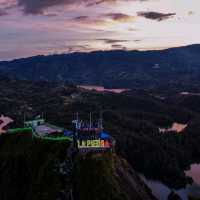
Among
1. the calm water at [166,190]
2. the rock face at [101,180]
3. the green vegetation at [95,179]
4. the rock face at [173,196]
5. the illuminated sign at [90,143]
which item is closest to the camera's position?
the green vegetation at [95,179]

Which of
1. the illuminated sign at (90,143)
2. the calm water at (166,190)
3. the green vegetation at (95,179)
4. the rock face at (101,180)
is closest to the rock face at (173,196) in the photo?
the calm water at (166,190)

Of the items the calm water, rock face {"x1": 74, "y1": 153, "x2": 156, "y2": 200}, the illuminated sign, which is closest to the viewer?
rock face {"x1": 74, "y1": 153, "x2": 156, "y2": 200}

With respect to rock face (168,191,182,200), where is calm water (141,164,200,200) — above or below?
below

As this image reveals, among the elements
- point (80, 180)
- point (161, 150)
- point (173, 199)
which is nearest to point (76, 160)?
point (80, 180)

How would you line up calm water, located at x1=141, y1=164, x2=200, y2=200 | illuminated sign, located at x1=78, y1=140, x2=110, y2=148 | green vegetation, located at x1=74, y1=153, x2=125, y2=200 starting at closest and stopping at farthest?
green vegetation, located at x1=74, y1=153, x2=125, y2=200
illuminated sign, located at x1=78, y1=140, x2=110, y2=148
calm water, located at x1=141, y1=164, x2=200, y2=200

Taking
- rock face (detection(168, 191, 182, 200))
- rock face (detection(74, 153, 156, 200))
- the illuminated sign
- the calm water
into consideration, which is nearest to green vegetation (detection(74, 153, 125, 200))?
rock face (detection(74, 153, 156, 200))

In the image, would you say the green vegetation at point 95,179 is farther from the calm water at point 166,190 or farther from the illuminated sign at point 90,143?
the calm water at point 166,190

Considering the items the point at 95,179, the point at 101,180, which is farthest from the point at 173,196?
the point at 95,179

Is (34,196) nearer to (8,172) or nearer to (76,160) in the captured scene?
(76,160)

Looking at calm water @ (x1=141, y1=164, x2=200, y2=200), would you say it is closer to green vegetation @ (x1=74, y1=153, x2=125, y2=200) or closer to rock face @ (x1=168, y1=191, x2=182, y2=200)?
rock face @ (x1=168, y1=191, x2=182, y2=200)
